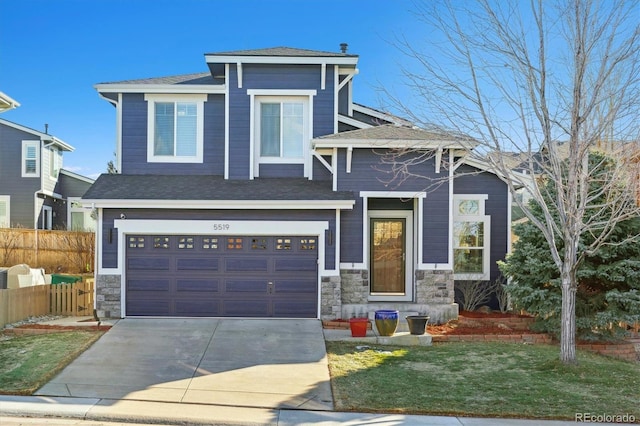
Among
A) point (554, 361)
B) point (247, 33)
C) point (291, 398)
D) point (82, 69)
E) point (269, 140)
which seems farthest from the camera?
point (82, 69)

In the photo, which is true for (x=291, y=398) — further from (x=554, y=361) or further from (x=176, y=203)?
(x=176, y=203)

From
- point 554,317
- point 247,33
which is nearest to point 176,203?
point 247,33

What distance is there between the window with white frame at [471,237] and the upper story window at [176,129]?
7331mm

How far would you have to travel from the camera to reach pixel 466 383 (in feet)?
28.7

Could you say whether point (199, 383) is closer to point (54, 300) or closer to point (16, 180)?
point (54, 300)

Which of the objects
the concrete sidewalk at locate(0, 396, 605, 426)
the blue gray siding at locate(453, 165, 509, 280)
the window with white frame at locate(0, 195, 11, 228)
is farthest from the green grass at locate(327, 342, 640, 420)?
the window with white frame at locate(0, 195, 11, 228)

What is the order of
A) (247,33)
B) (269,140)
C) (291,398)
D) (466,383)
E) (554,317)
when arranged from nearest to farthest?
(291,398)
(466,383)
(554,317)
(269,140)
(247,33)

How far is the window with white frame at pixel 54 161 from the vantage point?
26.9 meters

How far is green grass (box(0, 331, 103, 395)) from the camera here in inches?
323

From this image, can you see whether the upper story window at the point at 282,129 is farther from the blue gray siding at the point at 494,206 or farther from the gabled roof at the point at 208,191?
the blue gray siding at the point at 494,206

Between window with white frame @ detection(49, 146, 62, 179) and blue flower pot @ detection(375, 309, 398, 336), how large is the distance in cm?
2132

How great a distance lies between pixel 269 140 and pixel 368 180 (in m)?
2.98

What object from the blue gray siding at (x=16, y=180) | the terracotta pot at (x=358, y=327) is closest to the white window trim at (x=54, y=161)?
the blue gray siding at (x=16, y=180)

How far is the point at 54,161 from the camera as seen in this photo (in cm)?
2723
